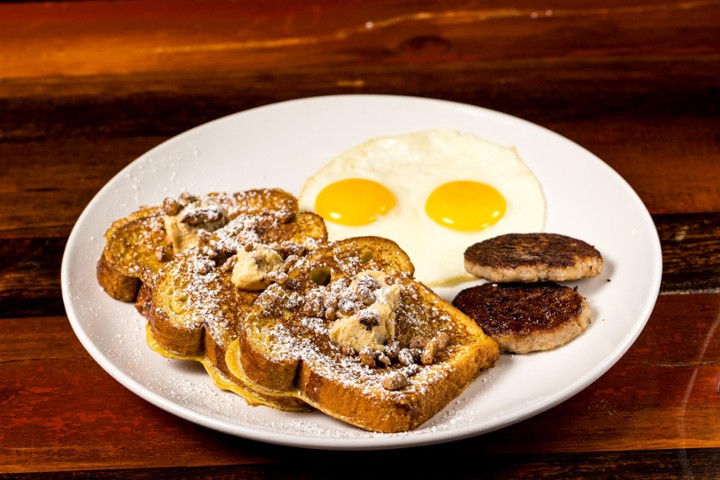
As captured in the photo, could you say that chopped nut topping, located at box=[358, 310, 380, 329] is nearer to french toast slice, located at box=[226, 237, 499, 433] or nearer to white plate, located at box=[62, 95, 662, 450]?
french toast slice, located at box=[226, 237, 499, 433]

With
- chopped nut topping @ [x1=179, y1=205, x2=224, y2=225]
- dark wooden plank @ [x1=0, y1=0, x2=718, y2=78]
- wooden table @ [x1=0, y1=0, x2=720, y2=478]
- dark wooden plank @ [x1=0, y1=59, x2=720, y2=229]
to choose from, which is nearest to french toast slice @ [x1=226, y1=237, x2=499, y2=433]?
wooden table @ [x1=0, y1=0, x2=720, y2=478]

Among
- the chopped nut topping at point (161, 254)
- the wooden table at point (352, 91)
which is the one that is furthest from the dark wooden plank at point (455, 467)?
the chopped nut topping at point (161, 254)

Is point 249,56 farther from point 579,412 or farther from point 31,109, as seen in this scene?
point 579,412

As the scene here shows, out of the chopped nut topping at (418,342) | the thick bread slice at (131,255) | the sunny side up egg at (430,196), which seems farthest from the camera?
the sunny side up egg at (430,196)

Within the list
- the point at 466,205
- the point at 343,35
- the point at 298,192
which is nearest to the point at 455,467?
the point at 466,205

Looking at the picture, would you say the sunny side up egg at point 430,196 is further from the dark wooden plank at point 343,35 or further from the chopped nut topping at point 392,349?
the dark wooden plank at point 343,35

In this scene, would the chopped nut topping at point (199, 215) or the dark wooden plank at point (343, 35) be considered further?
the dark wooden plank at point (343, 35)

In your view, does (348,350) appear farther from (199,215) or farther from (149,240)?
(149,240)
